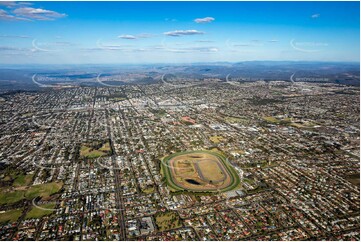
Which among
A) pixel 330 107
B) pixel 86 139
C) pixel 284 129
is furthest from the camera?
pixel 330 107

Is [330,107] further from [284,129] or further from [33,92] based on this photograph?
[33,92]

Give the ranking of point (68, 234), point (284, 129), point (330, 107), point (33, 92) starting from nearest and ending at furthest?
1. point (68, 234)
2. point (284, 129)
3. point (330, 107)
4. point (33, 92)

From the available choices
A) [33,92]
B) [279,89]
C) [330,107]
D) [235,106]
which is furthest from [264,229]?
[33,92]

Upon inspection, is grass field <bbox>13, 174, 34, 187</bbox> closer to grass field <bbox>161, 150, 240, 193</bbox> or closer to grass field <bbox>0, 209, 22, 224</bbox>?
grass field <bbox>0, 209, 22, 224</bbox>

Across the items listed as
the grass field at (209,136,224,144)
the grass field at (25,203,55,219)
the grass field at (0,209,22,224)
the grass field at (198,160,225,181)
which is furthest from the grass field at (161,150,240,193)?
the grass field at (0,209,22,224)

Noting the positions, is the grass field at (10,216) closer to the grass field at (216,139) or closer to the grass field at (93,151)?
the grass field at (93,151)

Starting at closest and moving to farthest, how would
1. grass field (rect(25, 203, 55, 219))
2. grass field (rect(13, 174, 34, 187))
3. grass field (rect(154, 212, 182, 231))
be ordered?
grass field (rect(154, 212, 182, 231))
grass field (rect(25, 203, 55, 219))
grass field (rect(13, 174, 34, 187))
